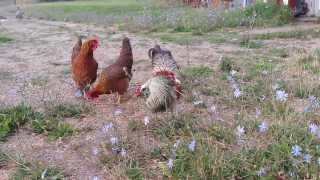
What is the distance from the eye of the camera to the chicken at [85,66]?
4859 millimetres

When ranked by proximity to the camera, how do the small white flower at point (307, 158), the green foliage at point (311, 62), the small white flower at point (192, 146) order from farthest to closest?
the green foliage at point (311, 62)
the small white flower at point (192, 146)
the small white flower at point (307, 158)

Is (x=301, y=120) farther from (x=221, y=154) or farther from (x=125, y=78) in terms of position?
(x=125, y=78)

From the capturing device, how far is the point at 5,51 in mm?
8516

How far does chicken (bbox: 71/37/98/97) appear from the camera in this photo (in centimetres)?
486

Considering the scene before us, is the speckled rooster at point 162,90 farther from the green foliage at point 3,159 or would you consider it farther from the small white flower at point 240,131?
the green foliage at point 3,159

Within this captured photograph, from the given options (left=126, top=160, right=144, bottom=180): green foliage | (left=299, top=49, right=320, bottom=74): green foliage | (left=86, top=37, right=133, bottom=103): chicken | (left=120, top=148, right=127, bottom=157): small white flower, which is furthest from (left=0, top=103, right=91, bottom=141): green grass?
(left=299, top=49, right=320, bottom=74): green foliage

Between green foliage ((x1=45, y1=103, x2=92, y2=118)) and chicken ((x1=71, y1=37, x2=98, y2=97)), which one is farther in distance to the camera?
chicken ((x1=71, y1=37, x2=98, y2=97))

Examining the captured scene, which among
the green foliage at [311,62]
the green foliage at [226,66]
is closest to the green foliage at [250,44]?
the green foliage at [311,62]

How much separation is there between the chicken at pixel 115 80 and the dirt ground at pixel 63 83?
0.39 feet

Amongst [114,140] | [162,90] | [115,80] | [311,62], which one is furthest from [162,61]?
[311,62]

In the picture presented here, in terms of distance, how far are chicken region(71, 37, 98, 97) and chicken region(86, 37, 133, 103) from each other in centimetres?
16

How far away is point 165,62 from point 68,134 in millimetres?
1124

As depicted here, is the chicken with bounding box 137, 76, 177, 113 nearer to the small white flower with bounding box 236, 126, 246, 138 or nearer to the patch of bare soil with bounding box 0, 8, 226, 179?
the patch of bare soil with bounding box 0, 8, 226, 179

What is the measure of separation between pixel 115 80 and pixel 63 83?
4.09 ft
